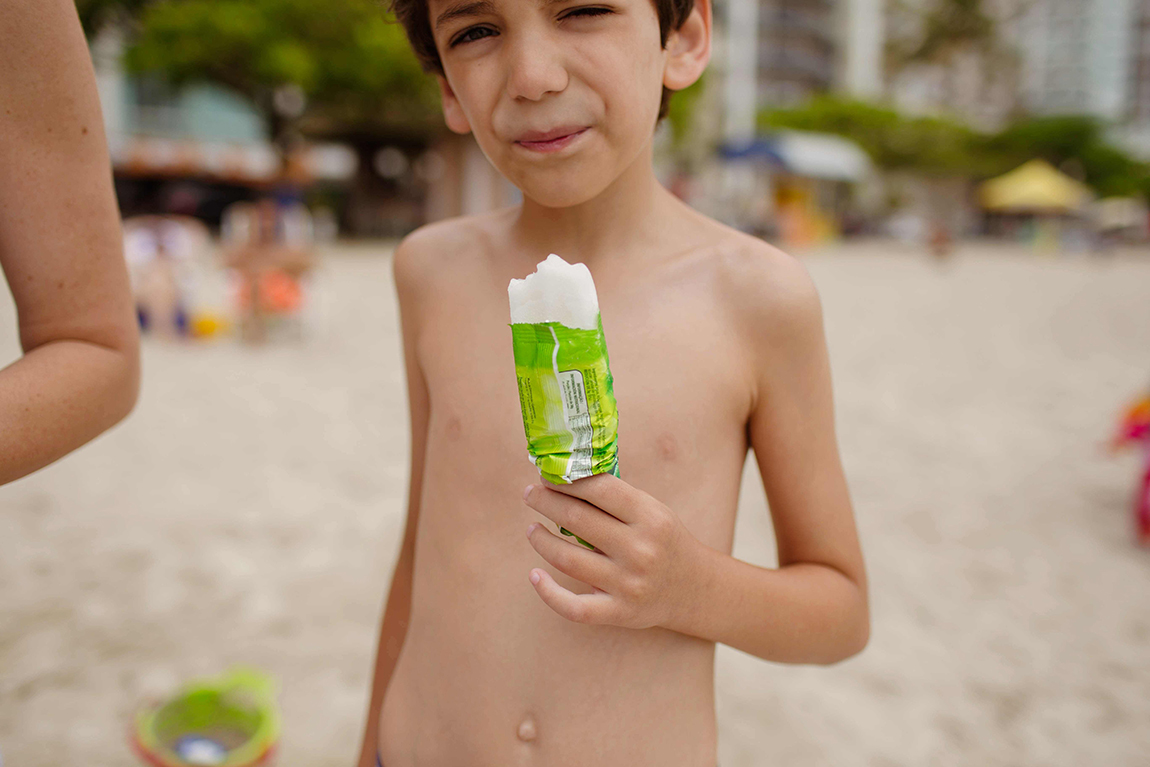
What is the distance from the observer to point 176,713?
216 cm

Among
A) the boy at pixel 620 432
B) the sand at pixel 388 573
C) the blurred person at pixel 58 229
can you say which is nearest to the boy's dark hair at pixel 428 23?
the boy at pixel 620 432

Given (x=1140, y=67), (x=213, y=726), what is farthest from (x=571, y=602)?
(x=1140, y=67)

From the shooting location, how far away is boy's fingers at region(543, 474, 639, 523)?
794 mm

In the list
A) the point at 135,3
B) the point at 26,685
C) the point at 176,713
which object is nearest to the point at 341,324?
the point at 26,685

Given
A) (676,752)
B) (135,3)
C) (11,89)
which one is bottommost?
(676,752)

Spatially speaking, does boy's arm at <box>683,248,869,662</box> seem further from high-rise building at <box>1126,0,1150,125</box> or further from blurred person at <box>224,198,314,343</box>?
high-rise building at <box>1126,0,1150,125</box>

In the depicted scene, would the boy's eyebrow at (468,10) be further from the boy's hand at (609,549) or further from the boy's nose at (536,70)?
the boy's hand at (609,549)

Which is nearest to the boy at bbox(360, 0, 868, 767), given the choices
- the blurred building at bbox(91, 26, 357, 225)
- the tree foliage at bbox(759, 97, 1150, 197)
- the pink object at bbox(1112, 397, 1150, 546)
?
the pink object at bbox(1112, 397, 1150, 546)

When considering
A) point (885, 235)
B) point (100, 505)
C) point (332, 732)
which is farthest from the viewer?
point (885, 235)

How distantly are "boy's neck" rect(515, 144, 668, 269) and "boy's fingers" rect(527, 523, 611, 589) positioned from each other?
421 mm

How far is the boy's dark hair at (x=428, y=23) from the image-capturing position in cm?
103

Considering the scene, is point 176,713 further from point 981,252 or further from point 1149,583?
point 981,252

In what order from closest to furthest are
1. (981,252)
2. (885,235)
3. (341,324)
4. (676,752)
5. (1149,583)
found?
1. (676,752)
2. (1149,583)
3. (341,324)
4. (981,252)
5. (885,235)

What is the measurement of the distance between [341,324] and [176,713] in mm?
7982
